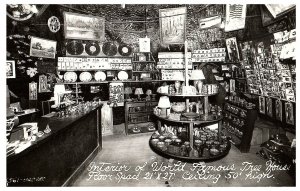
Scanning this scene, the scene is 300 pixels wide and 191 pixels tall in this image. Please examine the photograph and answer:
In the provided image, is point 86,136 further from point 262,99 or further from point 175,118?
point 262,99

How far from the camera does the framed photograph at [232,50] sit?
536 cm

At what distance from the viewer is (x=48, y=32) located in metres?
4.90

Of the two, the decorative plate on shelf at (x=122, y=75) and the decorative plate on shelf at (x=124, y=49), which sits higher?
the decorative plate on shelf at (x=124, y=49)

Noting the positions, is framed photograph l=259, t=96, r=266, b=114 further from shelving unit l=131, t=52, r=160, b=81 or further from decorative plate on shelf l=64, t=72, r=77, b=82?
decorative plate on shelf l=64, t=72, r=77, b=82

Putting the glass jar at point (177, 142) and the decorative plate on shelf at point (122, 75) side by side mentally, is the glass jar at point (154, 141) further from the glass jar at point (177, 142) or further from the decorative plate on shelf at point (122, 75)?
the decorative plate on shelf at point (122, 75)

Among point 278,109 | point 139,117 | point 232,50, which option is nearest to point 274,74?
point 278,109

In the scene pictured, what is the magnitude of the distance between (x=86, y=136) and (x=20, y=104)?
151cm

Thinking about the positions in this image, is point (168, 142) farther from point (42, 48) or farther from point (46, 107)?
point (42, 48)

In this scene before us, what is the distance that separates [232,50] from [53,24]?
4.83m

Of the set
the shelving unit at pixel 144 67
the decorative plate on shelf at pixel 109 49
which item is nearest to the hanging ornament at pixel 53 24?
the decorative plate on shelf at pixel 109 49

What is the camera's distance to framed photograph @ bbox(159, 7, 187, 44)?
6117 millimetres

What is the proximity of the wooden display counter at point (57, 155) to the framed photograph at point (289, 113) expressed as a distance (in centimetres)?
389

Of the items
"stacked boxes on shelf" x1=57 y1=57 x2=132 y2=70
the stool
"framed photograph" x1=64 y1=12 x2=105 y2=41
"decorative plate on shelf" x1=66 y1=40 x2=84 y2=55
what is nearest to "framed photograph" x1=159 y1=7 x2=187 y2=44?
"stacked boxes on shelf" x1=57 y1=57 x2=132 y2=70
